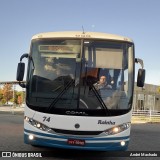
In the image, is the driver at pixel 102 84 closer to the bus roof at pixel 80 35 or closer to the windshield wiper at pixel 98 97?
the windshield wiper at pixel 98 97

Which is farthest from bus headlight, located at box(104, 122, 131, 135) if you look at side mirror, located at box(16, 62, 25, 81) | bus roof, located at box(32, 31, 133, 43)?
side mirror, located at box(16, 62, 25, 81)

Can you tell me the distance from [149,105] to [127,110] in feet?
157

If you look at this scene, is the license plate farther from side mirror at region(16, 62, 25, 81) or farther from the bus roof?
the bus roof

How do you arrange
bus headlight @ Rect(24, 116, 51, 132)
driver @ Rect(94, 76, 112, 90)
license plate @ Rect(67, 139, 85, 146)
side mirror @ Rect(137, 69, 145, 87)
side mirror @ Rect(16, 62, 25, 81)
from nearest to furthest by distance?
license plate @ Rect(67, 139, 85, 146), bus headlight @ Rect(24, 116, 51, 132), driver @ Rect(94, 76, 112, 90), side mirror @ Rect(16, 62, 25, 81), side mirror @ Rect(137, 69, 145, 87)

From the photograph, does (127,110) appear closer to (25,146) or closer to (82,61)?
(82,61)

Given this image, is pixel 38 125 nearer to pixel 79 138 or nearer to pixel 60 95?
pixel 60 95

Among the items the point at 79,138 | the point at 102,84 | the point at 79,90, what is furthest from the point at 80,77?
the point at 79,138

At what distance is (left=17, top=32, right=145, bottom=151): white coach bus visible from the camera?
7.98 metres

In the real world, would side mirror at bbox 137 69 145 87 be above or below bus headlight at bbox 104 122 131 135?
above

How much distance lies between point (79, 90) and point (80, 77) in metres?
0.33

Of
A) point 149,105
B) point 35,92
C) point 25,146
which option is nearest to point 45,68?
point 35,92

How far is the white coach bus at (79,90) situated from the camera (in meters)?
7.98

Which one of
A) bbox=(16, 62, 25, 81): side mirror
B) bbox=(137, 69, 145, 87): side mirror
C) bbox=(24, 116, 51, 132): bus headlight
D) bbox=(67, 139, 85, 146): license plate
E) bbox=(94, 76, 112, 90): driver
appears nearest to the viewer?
bbox=(67, 139, 85, 146): license plate

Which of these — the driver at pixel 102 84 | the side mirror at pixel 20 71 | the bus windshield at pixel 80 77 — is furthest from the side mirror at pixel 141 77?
the side mirror at pixel 20 71
